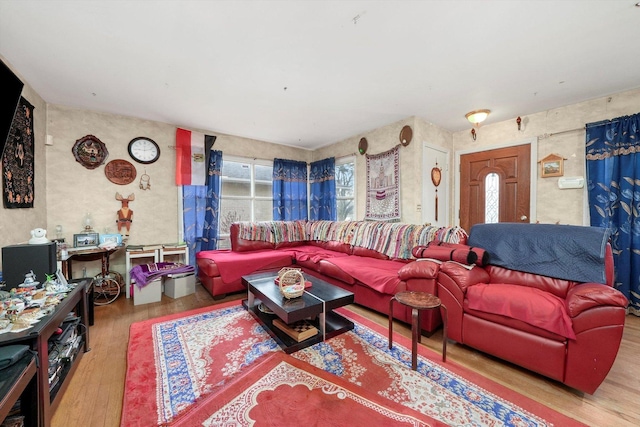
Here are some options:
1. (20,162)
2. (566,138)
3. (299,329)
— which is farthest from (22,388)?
(566,138)

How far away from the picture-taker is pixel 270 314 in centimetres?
240

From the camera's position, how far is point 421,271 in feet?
6.92

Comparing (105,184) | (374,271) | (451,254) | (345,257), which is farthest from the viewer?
(345,257)

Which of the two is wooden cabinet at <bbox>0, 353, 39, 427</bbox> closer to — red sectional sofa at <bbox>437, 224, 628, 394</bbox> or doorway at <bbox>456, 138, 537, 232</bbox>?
red sectional sofa at <bbox>437, 224, 628, 394</bbox>

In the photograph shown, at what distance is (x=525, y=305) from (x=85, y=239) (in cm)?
450

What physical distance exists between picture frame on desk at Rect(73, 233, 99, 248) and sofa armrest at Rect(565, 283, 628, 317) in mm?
4620

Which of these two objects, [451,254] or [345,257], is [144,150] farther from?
[451,254]

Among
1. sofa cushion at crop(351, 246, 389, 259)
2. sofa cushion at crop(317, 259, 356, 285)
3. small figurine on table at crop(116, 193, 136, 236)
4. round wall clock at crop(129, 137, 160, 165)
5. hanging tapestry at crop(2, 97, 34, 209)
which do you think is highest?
round wall clock at crop(129, 137, 160, 165)

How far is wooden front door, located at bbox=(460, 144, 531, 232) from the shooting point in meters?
3.31

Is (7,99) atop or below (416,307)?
atop

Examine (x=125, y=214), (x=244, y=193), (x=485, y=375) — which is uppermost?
(x=244, y=193)

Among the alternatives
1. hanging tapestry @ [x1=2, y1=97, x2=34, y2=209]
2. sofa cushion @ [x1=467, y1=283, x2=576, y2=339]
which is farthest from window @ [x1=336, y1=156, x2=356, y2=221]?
hanging tapestry @ [x1=2, y1=97, x2=34, y2=209]

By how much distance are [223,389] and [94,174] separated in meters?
3.31

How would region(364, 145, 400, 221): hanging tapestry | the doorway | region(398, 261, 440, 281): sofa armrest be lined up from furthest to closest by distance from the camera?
region(364, 145, 400, 221): hanging tapestry → the doorway → region(398, 261, 440, 281): sofa armrest
